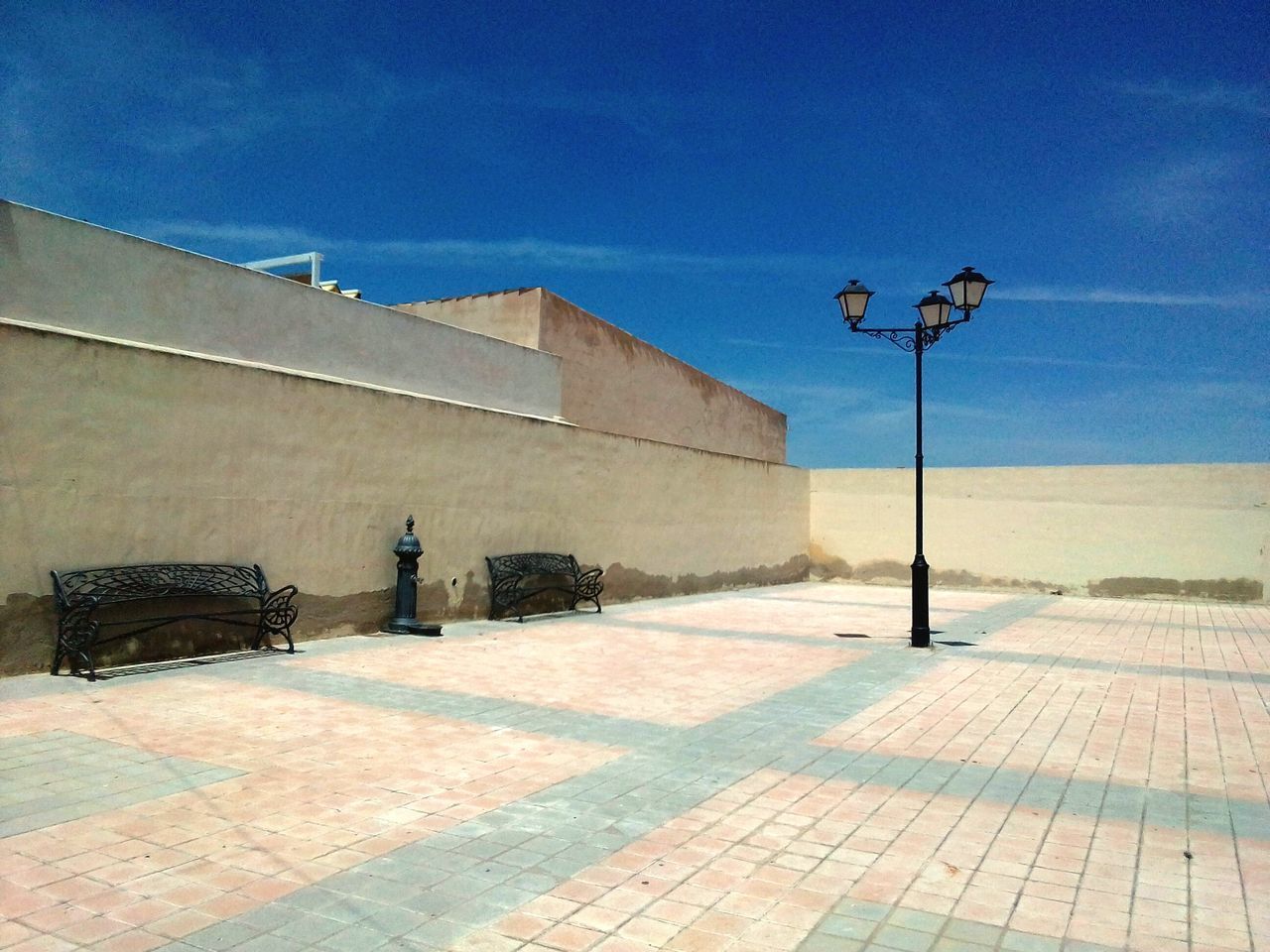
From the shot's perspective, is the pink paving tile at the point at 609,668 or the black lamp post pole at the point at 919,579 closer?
the pink paving tile at the point at 609,668

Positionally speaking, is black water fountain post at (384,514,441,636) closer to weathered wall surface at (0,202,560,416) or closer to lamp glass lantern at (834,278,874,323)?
weathered wall surface at (0,202,560,416)

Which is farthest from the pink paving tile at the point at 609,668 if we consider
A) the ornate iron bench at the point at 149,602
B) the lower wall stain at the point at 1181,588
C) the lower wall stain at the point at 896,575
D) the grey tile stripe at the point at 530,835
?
the lower wall stain at the point at 1181,588

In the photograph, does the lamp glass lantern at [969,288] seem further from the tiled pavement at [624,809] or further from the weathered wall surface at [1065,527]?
the weathered wall surface at [1065,527]

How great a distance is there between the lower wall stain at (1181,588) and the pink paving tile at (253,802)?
55.9ft

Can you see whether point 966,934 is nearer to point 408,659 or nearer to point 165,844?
point 165,844

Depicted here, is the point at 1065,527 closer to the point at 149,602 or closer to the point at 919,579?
the point at 919,579

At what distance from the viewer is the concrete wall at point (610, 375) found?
16.4m

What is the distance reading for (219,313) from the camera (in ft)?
33.3

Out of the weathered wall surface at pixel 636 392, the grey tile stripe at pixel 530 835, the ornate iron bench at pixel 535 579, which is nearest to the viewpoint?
the grey tile stripe at pixel 530 835

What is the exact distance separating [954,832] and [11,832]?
4.27 m

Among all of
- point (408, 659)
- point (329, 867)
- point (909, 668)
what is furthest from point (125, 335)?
point (909, 668)

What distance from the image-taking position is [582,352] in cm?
1764

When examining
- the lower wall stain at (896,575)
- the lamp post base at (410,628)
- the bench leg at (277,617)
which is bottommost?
the lamp post base at (410,628)

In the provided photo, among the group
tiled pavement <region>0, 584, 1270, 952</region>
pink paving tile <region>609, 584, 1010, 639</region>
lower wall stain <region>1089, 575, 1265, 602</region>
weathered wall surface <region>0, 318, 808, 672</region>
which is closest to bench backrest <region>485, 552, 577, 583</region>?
weathered wall surface <region>0, 318, 808, 672</region>
